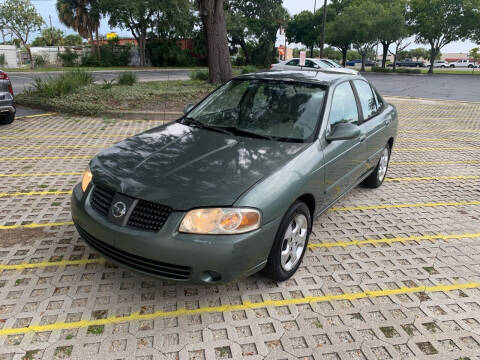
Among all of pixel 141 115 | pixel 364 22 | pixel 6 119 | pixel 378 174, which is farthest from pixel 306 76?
pixel 364 22

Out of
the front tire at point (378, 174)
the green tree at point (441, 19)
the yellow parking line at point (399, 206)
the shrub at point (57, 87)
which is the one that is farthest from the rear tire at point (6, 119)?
the green tree at point (441, 19)

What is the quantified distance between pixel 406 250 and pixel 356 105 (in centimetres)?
171

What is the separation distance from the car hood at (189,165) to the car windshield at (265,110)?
180 millimetres

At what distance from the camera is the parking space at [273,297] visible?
2590 mm

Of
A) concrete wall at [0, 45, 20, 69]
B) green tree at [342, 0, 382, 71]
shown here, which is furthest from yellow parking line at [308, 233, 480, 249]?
green tree at [342, 0, 382, 71]

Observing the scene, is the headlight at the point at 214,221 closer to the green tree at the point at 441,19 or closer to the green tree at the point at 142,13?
the green tree at the point at 142,13

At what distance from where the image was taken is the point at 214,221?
8.54ft

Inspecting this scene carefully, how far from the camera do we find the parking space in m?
2.59

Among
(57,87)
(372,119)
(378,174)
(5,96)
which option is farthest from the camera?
(57,87)

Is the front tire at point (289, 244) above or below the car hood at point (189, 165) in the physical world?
below

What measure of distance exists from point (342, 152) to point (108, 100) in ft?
30.1

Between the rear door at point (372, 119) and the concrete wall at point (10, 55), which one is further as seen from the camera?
the concrete wall at point (10, 55)

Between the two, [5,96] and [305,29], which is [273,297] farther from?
[305,29]

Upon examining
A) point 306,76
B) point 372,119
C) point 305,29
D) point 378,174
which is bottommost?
point 378,174
